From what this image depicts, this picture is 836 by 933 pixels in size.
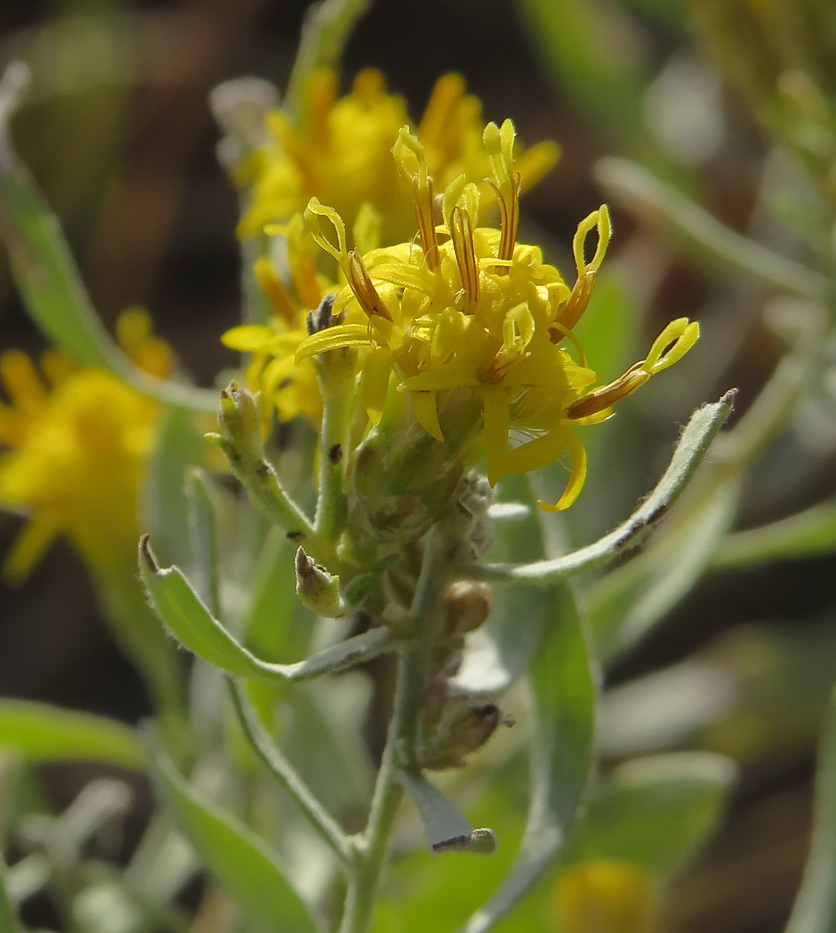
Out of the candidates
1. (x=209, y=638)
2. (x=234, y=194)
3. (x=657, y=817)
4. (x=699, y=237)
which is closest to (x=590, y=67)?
(x=234, y=194)

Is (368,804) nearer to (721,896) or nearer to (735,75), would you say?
(721,896)

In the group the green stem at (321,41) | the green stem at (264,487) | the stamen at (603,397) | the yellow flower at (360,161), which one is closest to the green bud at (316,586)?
the green stem at (264,487)

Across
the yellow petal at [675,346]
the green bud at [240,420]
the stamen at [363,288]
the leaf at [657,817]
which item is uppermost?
the stamen at [363,288]

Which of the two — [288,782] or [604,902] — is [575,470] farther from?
[604,902]

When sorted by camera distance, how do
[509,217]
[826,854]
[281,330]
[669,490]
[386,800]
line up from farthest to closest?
[826,854] → [281,330] → [386,800] → [509,217] → [669,490]

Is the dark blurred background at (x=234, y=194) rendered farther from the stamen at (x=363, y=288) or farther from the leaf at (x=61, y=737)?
the stamen at (x=363, y=288)

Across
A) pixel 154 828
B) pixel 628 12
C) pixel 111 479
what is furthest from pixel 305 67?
pixel 628 12
